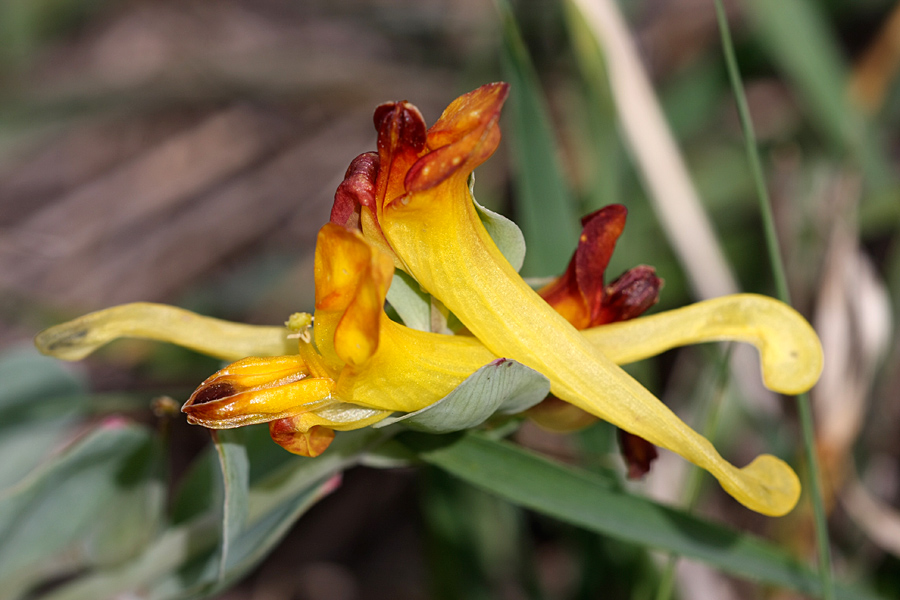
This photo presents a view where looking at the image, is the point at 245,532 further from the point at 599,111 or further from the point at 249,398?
the point at 599,111

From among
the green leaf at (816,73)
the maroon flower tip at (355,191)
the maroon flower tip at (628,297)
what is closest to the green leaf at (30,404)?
the maroon flower tip at (355,191)

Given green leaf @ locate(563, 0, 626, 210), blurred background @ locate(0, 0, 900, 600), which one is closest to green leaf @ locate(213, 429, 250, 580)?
blurred background @ locate(0, 0, 900, 600)

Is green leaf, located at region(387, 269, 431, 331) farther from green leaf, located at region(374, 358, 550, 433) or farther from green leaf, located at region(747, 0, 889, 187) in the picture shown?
green leaf, located at region(747, 0, 889, 187)

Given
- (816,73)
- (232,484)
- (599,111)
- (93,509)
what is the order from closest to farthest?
(232,484)
(93,509)
(599,111)
(816,73)

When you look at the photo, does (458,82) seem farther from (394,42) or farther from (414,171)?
(414,171)

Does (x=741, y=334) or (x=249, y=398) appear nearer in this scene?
(x=249, y=398)

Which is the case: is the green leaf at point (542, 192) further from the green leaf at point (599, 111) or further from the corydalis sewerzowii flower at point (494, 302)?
the corydalis sewerzowii flower at point (494, 302)

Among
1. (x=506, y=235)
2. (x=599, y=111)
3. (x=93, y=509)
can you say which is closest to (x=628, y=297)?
(x=506, y=235)
